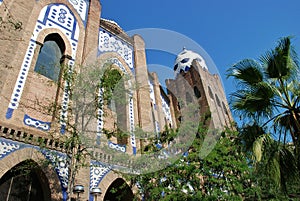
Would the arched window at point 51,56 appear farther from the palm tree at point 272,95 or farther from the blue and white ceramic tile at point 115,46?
the palm tree at point 272,95

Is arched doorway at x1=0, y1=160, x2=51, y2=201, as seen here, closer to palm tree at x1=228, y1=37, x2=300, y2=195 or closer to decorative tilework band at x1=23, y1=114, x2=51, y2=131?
decorative tilework band at x1=23, y1=114, x2=51, y2=131

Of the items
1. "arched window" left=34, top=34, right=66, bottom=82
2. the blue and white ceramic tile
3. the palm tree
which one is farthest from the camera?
the blue and white ceramic tile

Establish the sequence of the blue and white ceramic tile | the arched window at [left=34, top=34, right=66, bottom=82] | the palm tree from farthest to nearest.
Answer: the blue and white ceramic tile
the arched window at [left=34, top=34, right=66, bottom=82]
the palm tree

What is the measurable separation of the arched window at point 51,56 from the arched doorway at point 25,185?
139 inches

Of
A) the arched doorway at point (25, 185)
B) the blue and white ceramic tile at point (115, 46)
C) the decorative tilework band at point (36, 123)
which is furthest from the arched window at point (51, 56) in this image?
the arched doorway at point (25, 185)

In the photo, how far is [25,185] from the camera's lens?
728 cm

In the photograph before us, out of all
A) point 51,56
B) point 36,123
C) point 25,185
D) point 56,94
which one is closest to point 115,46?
point 51,56

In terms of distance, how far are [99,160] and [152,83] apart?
851 cm

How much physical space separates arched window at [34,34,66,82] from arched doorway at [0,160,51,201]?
11.6ft

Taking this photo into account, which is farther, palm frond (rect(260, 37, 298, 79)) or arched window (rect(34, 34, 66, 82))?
arched window (rect(34, 34, 66, 82))

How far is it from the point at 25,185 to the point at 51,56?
4.89 metres

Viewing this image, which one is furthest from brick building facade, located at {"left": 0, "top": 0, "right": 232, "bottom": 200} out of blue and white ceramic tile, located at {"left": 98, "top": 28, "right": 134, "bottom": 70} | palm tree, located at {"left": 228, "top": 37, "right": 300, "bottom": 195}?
palm tree, located at {"left": 228, "top": 37, "right": 300, "bottom": 195}

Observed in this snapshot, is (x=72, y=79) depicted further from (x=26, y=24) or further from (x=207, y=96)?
(x=207, y=96)

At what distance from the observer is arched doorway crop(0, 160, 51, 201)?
22.6 feet
